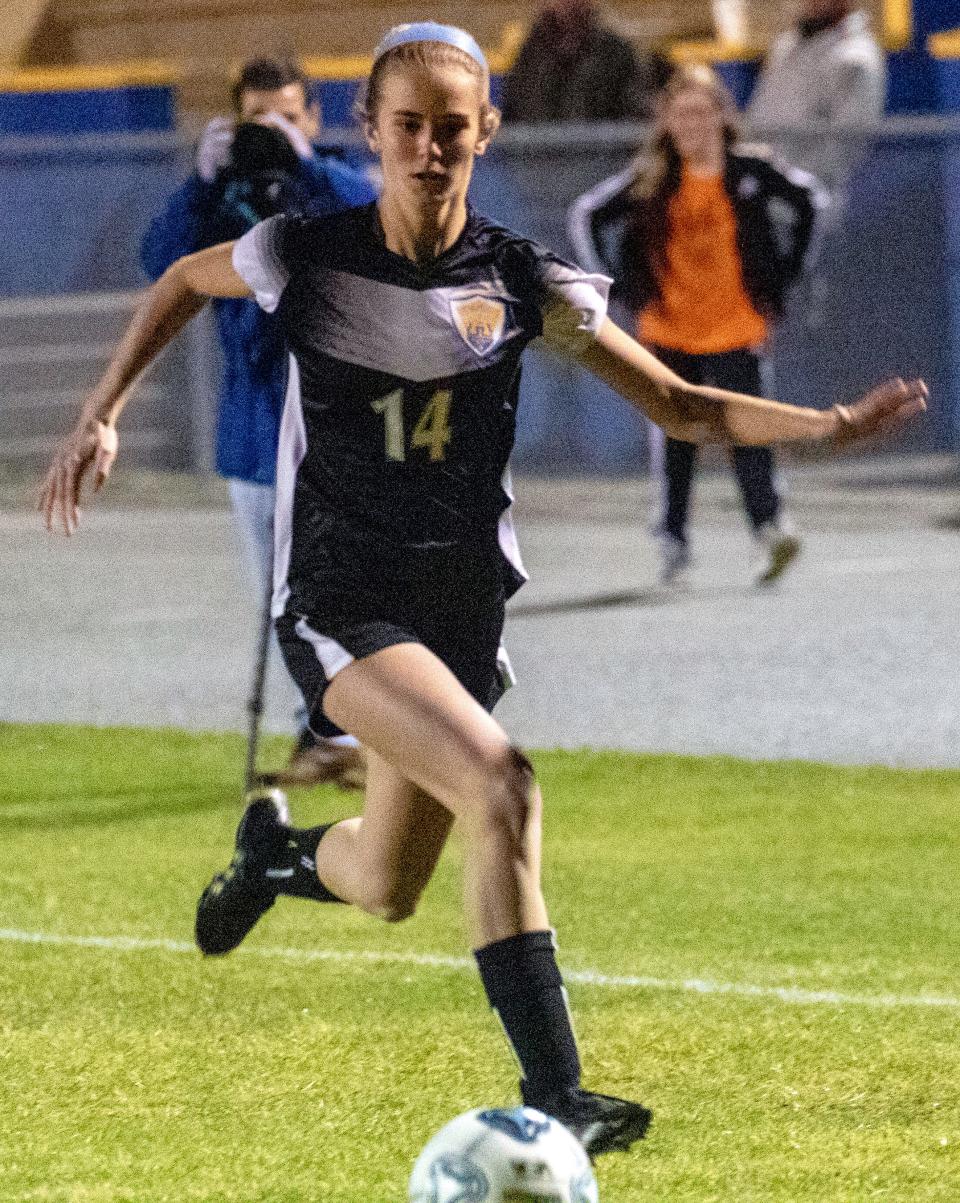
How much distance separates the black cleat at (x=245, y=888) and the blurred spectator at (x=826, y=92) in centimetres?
1110

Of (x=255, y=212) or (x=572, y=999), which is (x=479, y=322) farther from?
(x=255, y=212)

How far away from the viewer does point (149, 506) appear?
Answer: 17.6 m

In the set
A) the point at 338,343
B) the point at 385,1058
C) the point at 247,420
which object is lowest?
the point at 385,1058

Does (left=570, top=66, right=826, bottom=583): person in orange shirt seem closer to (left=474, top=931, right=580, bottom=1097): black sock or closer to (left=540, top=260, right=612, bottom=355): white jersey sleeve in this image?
(left=540, top=260, right=612, bottom=355): white jersey sleeve

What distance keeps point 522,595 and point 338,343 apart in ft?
28.6

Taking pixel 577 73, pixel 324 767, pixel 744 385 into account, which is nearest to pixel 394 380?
pixel 324 767

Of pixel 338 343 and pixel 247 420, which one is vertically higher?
pixel 338 343

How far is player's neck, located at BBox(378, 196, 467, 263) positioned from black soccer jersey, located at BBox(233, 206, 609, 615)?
0.07 ft

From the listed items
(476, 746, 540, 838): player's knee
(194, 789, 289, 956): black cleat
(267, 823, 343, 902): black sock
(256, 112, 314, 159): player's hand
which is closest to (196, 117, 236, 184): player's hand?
(256, 112, 314, 159): player's hand

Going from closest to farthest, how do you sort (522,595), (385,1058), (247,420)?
(385,1058) < (247,420) < (522,595)

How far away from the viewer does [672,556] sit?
14.2 m

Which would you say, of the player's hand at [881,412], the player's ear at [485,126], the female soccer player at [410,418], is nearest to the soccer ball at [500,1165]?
the female soccer player at [410,418]

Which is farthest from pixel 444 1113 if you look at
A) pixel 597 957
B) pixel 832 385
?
pixel 832 385

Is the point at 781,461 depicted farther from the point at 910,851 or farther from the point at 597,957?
the point at 597,957
